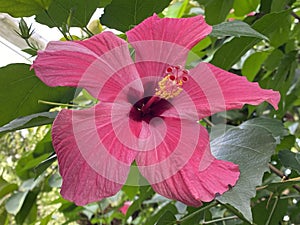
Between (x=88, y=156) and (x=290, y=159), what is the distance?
0.40 m

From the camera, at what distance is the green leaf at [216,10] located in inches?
31.7

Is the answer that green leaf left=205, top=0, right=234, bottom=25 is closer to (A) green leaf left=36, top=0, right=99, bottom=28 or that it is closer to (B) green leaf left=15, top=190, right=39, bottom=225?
(A) green leaf left=36, top=0, right=99, bottom=28

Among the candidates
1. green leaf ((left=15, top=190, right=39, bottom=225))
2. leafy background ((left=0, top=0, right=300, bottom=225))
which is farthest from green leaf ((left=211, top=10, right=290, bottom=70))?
green leaf ((left=15, top=190, right=39, bottom=225))

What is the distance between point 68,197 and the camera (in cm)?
42

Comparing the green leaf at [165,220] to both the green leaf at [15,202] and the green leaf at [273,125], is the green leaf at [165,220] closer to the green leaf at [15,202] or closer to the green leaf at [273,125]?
the green leaf at [273,125]

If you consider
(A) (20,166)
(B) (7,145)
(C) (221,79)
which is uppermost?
(C) (221,79)

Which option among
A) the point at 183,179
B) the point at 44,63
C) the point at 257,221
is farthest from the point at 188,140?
the point at 257,221

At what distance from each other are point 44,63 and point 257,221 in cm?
53

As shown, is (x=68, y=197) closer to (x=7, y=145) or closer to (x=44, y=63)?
(x=44, y=63)

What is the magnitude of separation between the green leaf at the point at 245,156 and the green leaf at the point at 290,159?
124 millimetres

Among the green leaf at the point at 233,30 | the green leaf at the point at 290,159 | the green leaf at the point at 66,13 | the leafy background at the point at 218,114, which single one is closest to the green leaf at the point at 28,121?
the leafy background at the point at 218,114

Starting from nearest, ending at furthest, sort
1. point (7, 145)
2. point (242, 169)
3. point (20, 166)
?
1. point (242, 169)
2. point (20, 166)
3. point (7, 145)

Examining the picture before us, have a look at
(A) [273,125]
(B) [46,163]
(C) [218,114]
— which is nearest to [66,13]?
(B) [46,163]

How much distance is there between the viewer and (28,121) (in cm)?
51
